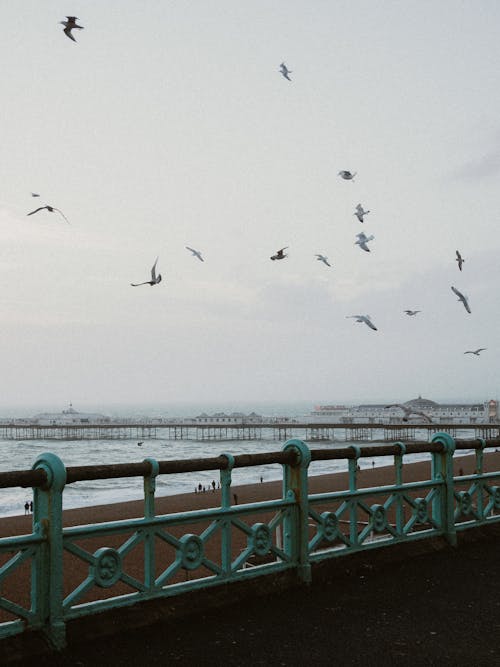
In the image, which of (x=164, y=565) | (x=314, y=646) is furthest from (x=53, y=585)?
(x=164, y=565)

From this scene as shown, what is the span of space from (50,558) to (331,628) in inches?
77.7

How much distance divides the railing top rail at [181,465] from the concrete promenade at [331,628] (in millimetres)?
935

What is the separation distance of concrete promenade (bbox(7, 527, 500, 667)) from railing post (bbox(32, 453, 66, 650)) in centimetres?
17

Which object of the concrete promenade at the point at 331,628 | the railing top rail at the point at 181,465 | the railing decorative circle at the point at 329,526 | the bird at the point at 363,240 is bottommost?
the concrete promenade at the point at 331,628

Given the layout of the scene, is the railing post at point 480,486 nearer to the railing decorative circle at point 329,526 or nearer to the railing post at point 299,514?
the railing decorative circle at point 329,526

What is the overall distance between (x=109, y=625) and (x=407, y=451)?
3.97 metres

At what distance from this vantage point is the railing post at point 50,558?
4379 millimetres

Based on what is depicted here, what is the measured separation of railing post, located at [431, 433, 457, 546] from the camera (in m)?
7.80

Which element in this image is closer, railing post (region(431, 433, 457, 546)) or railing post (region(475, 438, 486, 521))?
railing post (region(431, 433, 457, 546))

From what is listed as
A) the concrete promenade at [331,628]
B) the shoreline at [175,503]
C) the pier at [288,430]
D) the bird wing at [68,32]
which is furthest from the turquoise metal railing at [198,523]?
the pier at [288,430]

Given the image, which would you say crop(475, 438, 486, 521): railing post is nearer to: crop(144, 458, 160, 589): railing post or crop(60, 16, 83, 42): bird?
crop(144, 458, 160, 589): railing post

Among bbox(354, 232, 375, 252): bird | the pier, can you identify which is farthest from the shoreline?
the pier

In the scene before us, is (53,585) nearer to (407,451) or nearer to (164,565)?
(407,451)

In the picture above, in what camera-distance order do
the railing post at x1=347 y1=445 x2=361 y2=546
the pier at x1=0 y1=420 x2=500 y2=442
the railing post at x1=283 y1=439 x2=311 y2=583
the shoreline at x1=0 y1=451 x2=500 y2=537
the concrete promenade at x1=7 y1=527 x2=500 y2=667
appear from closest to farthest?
1. the concrete promenade at x1=7 y1=527 x2=500 y2=667
2. the railing post at x1=283 y1=439 x2=311 y2=583
3. the railing post at x1=347 y1=445 x2=361 y2=546
4. the shoreline at x1=0 y1=451 x2=500 y2=537
5. the pier at x1=0 y1=420 x2=500 y2=442
